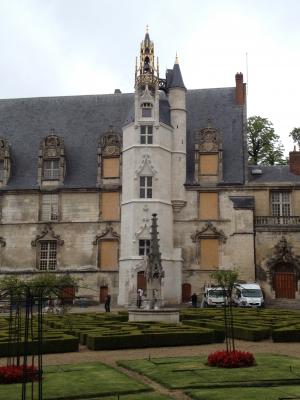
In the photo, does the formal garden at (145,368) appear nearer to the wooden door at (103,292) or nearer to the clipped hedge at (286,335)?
the clipped hedge at (286,335)

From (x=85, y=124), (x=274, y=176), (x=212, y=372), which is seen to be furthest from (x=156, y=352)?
(x=85, y=124)

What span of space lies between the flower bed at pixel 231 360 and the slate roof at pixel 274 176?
3191 centimetres

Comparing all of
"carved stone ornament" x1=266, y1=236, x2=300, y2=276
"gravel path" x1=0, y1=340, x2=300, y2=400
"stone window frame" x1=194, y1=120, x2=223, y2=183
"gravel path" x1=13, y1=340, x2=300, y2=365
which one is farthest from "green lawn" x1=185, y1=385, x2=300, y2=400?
"stone window frame" x1=194, y1=120, x2=223, y2=183

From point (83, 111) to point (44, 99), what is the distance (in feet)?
15.2

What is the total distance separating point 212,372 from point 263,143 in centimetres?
4745

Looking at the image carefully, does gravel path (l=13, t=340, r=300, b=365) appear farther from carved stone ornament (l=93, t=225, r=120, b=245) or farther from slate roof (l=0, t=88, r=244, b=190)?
slate roof (l=0, t=88, r=244, b=190)

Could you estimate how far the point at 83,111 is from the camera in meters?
52.4

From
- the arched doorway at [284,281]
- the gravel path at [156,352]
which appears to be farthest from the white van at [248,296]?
the gravel path at [156,352]

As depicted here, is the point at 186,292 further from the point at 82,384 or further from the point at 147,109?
the point at 82,384

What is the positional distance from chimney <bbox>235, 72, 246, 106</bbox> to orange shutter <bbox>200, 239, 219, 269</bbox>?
13.1 meters

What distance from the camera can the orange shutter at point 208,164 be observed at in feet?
152

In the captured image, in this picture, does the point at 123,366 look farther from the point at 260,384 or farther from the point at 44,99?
the point at 44,99

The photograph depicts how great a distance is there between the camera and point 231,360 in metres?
14.6

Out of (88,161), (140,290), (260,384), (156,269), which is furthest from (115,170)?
(260,384)
